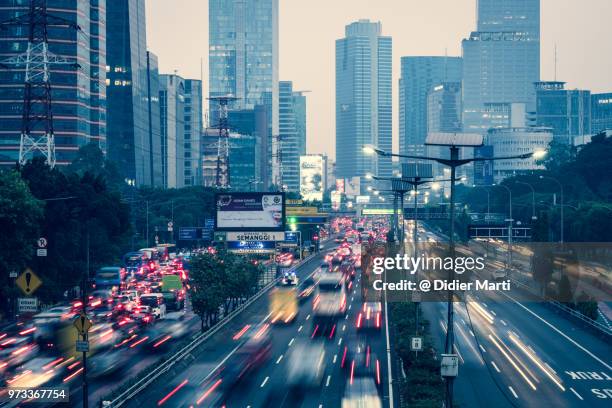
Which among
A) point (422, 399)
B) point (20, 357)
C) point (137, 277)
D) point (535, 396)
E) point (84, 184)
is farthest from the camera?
point (137, 277)

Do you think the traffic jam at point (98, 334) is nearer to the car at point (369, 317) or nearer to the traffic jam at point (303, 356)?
the traffic jam at point (303, 356)

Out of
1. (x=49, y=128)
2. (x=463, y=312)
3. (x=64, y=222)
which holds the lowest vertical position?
(x=463, y=312)

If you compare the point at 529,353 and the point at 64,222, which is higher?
the point at 64,222

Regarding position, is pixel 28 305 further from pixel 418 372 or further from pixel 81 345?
pixel 418 372

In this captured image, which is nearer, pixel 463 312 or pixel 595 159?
pixel 463 312

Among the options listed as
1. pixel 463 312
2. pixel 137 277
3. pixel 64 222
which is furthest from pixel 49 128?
pixel 463 312

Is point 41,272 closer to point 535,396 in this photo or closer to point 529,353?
point 529,353

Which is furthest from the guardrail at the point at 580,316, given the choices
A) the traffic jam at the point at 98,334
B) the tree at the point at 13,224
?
the tree at the point at 13,224
